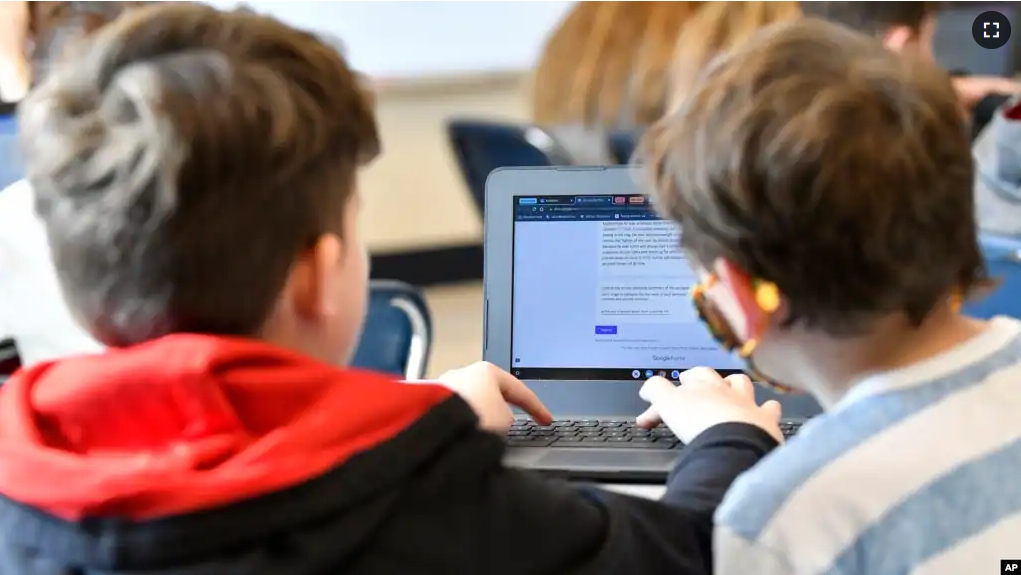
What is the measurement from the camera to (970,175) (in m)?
0.72

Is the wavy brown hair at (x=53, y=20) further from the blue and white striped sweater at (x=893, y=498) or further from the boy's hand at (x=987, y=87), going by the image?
the boy's hand at (x=987, y=87)

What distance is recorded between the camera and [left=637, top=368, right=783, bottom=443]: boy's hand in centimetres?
89

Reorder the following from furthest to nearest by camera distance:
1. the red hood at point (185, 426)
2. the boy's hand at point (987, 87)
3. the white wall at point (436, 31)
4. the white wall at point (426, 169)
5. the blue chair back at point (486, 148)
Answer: the white wall at point (426, 169) → the white wall at point (436, 31) → the blue chair back at point (486, 148) → the boy's hand at point (987, 87) → the red hood at point (185, 426)

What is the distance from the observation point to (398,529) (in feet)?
1.99

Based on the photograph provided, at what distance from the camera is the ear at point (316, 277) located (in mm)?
668

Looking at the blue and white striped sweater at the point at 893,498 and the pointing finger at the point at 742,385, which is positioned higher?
the blue and white striped sweater at the point at 893,498

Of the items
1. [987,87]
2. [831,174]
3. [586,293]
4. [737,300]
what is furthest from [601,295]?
[987,87]

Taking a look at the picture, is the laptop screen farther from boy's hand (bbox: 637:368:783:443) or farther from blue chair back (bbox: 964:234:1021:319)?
blue chair back (bbox: 964:234:1021:319)

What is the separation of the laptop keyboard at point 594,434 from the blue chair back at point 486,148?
0.84m

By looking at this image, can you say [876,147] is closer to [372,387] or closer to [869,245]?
[869,245]

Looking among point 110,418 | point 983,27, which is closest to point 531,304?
point 110,418

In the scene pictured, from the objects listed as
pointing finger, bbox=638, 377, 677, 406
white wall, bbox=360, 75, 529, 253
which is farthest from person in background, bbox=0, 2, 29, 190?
white wall, bbox=360, 75, 529, 253

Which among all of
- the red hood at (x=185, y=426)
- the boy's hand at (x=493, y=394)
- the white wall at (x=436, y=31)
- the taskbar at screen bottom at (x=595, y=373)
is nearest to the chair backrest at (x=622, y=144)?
the taskbar at screen bottom at (x=595, y=373)

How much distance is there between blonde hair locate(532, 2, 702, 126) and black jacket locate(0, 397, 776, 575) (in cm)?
62
